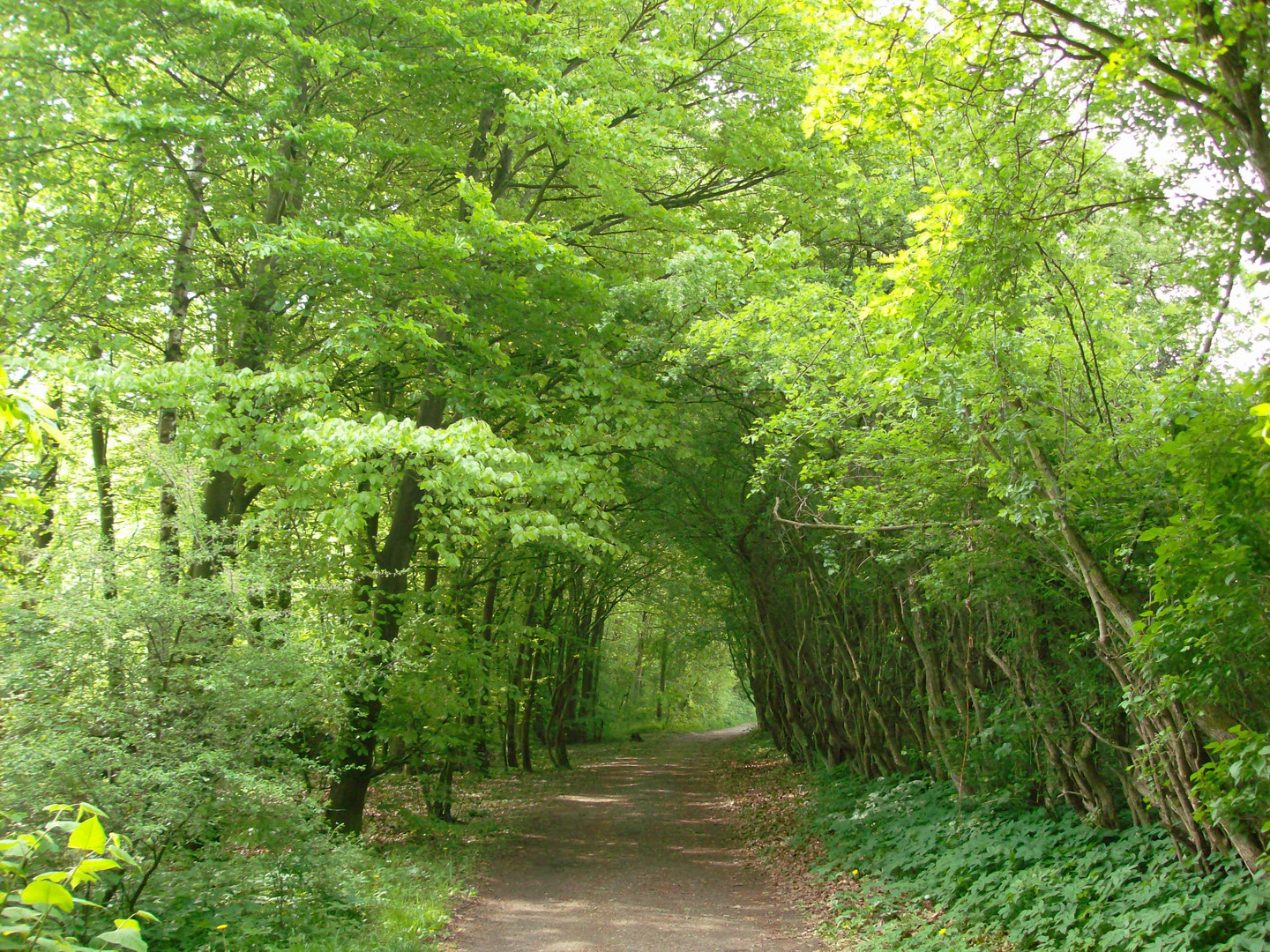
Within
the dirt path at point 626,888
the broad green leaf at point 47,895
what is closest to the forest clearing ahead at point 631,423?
the broad green leaf at point 47,895

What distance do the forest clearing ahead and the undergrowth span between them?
1.6 inches

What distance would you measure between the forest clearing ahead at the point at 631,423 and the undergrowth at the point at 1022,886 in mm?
40

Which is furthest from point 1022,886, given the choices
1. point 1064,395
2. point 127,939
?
point 127,939

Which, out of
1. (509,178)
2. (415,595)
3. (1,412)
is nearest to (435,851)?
(415,595)

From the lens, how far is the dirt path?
757cm

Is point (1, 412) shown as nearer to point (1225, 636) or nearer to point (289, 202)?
point (1225, 636)

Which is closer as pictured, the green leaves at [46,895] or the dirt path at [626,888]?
the green leaves at [46,895]

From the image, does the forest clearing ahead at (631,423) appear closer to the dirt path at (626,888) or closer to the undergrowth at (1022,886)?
the undergrowth at (1022,886)

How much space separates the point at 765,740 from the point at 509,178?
19594 mm

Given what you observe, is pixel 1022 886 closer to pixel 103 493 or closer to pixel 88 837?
pixel 88 837

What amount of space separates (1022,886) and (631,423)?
5.73m

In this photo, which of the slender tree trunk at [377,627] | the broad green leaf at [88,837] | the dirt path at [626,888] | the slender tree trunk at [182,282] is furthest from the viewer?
the slender tree trunk at [377,627]

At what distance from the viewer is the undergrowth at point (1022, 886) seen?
5020 millimetres

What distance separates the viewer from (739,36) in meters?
10.9
